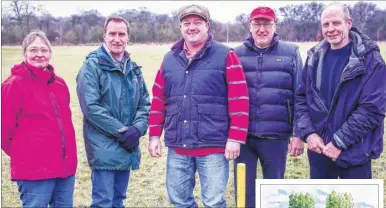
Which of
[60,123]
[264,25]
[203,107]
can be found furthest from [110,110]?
[264,25]

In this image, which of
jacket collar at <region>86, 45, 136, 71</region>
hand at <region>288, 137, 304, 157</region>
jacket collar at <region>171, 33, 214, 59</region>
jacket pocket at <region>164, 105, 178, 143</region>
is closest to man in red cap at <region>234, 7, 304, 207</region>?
hand at <region>288, 137, 304, 157</region>

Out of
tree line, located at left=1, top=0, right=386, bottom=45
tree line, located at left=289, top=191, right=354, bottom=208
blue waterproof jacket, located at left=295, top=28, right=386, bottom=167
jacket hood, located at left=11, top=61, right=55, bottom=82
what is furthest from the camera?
tree line, located at left=1, top=0, right=386, bottom=45

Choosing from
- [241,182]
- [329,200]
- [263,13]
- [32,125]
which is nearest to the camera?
[241,182]

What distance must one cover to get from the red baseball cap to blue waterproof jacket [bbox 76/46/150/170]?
98cm

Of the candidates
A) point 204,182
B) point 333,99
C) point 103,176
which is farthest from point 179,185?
point 333,99

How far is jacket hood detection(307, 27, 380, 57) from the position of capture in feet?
9.78

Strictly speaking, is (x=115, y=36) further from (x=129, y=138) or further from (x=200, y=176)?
(x=200, y=176)

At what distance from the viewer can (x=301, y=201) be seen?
2.41m

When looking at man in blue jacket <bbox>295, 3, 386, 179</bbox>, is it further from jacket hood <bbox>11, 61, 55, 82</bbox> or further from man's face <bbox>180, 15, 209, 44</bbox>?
jacket hood <bbox>11, 61, 55, 82</bbox>

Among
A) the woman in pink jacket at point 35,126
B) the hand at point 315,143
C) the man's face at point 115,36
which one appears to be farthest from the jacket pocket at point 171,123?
the hand at point 315,143

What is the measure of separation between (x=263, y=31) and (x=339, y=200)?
1446 millimetres

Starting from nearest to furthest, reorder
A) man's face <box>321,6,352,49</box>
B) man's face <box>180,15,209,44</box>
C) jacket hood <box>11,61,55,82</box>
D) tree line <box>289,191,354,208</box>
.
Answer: tree line <box>289,191,354,208</box>, man's face <box>321,6,352,49</box>, jacket hood <box>11,61,55,82</box>, man's face <box>180,15,209,44</box>

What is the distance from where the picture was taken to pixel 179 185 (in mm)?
3404

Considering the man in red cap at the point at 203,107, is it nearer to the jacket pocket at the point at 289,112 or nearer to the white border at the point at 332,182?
the jacket pocket at the point at 289,112
